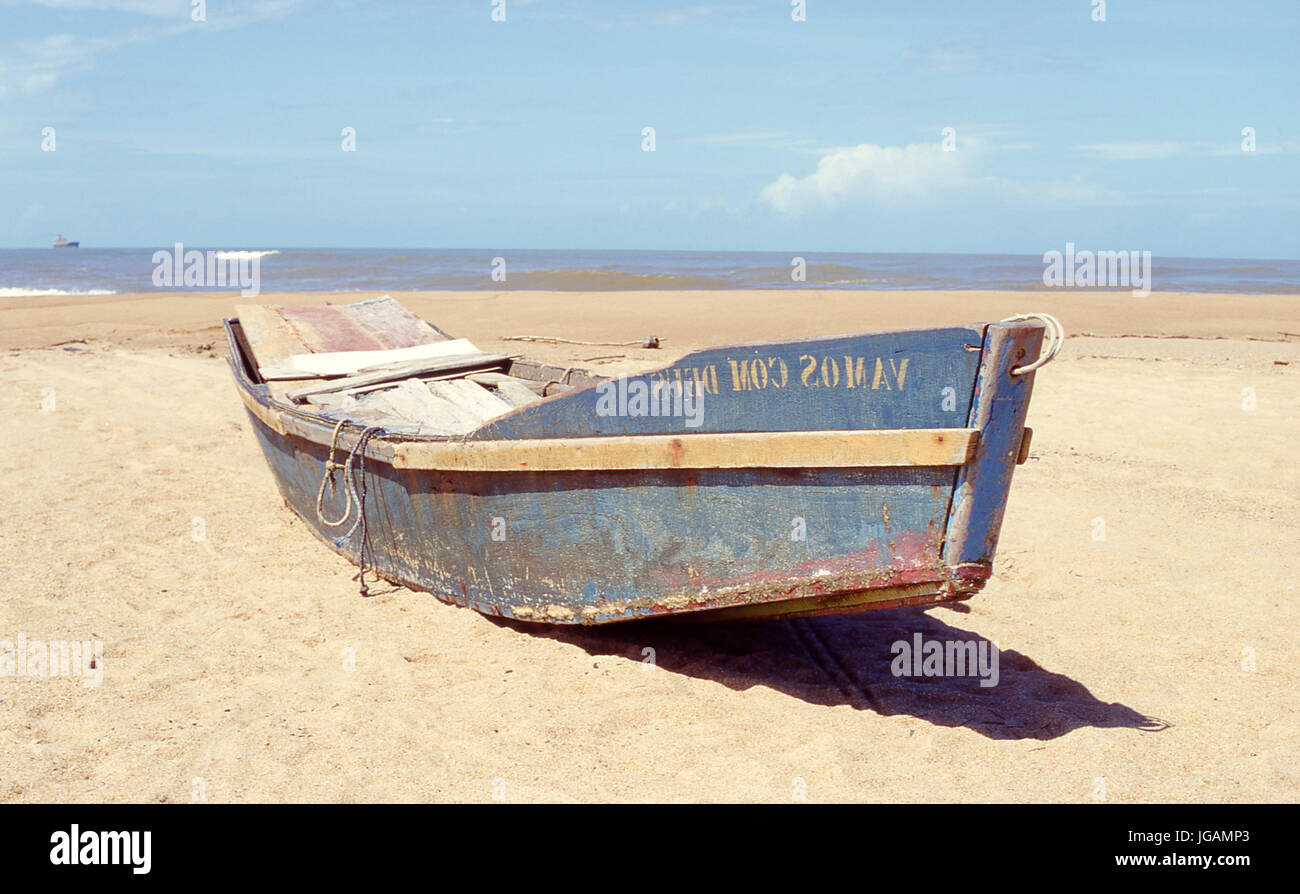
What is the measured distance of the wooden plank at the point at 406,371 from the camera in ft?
17.5

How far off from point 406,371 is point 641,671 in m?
2.70

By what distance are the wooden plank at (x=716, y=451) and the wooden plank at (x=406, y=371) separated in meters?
1.71

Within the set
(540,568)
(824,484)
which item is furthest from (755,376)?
(540,568)

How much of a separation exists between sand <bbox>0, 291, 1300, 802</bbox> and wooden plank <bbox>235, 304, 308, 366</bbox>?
867 mm

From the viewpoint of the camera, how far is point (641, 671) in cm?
373

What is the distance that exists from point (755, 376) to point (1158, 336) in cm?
1230

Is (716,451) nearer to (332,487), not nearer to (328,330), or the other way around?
(332,487)

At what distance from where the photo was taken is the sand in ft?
9.93

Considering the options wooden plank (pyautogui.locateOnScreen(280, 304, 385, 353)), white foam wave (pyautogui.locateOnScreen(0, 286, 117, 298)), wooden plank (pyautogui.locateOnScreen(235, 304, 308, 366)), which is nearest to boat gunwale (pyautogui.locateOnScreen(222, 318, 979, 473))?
wooden plank (pyautogui.locateOnScreen(235, 304, 308, 366))

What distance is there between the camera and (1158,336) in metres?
13.5

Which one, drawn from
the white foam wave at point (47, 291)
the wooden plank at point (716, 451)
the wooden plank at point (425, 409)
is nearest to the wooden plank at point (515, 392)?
the wooden plank at point (425, 409)

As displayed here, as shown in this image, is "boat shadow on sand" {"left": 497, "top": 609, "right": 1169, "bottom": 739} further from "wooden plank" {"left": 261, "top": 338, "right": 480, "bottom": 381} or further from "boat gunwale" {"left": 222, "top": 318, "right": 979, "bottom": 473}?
"wooden plank" {"left": 261, "top": 338, "right": 480, "bottom": 381}

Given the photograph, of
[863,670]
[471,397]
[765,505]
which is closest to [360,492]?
[471,397]

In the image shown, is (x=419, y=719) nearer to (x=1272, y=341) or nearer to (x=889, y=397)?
(x=889, y=397)
